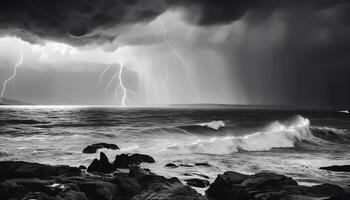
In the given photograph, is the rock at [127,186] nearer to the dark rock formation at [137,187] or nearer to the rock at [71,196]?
the dark rock formation at [137,187]

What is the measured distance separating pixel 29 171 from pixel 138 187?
4.70m

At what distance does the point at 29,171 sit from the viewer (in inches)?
448

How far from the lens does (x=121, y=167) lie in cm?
1577

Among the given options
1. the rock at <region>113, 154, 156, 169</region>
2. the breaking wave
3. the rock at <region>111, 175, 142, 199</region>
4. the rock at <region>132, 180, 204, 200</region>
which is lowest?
the breaking wave

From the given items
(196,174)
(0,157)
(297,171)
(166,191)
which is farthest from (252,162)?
(0,157)

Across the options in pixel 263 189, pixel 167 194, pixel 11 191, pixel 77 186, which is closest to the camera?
pixel 167 194

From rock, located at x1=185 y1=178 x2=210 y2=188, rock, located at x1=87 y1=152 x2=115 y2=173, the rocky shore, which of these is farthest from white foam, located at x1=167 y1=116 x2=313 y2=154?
the rocky shore

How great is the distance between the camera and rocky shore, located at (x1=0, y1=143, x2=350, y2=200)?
800 cm

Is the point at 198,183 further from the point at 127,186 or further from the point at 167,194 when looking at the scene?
the point at 167,194

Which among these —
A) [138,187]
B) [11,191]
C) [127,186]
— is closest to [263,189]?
[138,187]

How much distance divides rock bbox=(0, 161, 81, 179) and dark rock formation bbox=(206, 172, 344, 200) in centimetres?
577

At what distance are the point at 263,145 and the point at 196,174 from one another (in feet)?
55.4

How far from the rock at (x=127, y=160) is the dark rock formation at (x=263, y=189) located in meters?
6.87

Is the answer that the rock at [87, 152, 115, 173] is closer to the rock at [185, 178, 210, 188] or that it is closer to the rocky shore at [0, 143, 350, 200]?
the rocky shore at [0, 143, 350, 200]
